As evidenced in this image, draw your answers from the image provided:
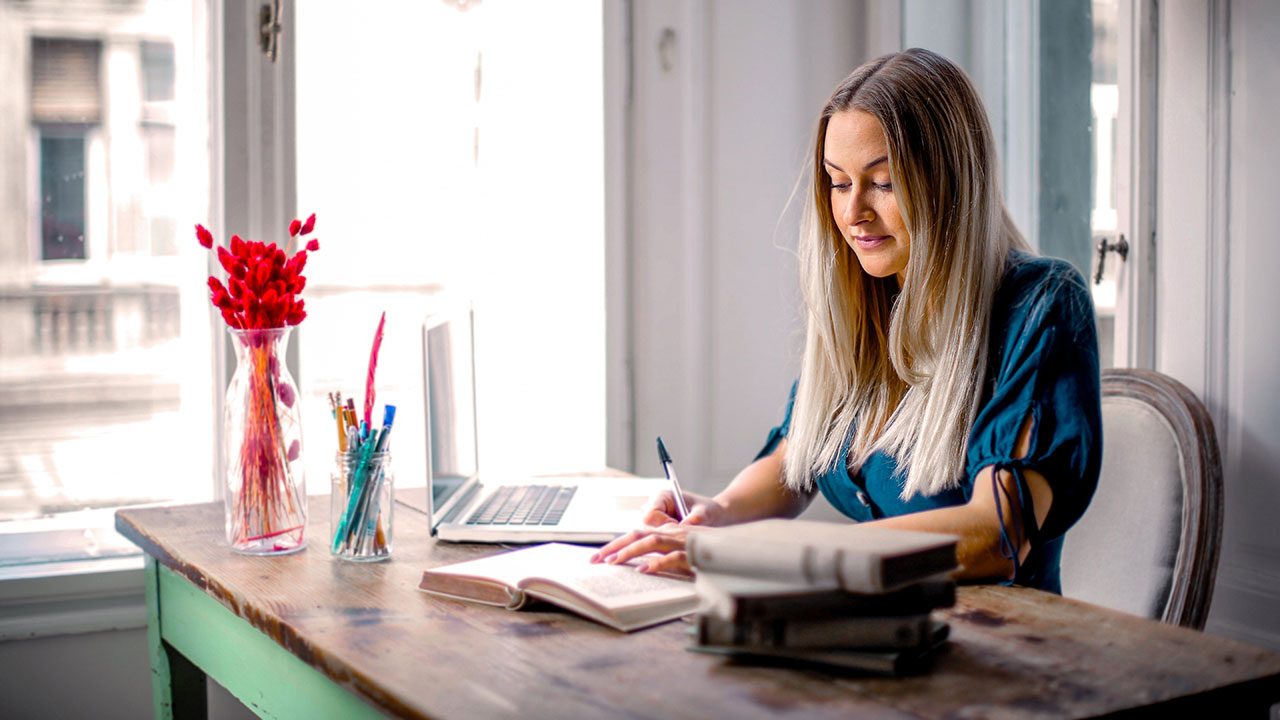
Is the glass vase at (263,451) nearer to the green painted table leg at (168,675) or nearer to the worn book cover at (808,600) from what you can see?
the green painted table leg at (168,675)

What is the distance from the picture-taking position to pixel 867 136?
1.46 meters

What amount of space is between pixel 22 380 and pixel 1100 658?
2.06 m

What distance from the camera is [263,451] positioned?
138 centimetres

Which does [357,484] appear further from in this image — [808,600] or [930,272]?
[930,272]

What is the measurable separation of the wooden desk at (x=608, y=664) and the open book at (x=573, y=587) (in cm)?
2

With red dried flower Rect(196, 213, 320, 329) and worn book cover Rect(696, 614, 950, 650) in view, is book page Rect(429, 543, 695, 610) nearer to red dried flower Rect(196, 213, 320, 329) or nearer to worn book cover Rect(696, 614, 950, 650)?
worn book cover Rect(696, 614, 950, 650)

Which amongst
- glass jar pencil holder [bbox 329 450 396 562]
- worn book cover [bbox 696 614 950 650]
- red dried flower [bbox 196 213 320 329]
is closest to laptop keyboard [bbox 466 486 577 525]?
glass jar pencil holder [bbox 329 450 396 562]

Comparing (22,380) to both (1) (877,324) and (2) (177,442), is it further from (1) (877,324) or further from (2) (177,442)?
(1) (877,324)

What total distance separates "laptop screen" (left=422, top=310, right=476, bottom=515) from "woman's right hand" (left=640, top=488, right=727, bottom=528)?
285 millimetres

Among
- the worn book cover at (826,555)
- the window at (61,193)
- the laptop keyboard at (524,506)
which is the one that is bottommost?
the laptop keyboard at (524,506)

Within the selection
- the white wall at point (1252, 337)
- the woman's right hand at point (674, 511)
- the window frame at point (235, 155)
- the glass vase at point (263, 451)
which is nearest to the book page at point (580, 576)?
the woman's right hand at point (674, 511)

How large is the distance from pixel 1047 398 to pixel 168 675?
1.29m

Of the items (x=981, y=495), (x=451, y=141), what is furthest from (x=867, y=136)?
(x=451, y=141)

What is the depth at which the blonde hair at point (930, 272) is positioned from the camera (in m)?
1.38
